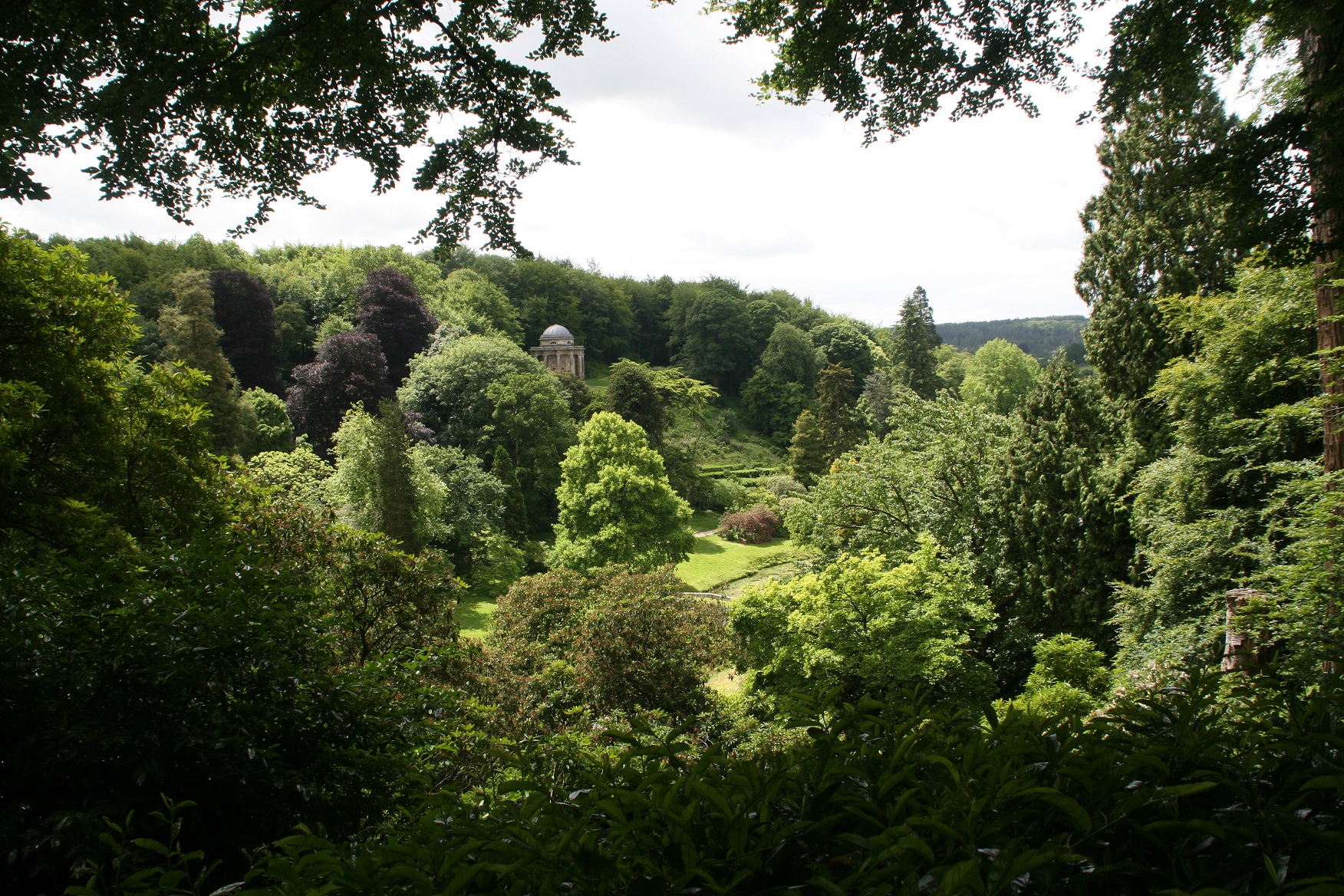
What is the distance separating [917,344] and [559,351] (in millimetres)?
20493

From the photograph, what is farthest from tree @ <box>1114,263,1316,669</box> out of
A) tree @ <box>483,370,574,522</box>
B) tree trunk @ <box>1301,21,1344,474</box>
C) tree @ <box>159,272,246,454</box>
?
tree @ <box>159,272,246,454</box>

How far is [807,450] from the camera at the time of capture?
41531 millimetres

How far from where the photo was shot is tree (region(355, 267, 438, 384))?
37.0 m

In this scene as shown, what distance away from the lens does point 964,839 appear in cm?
158

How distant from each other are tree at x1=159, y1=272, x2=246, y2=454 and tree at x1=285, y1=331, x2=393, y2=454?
18.0 ft

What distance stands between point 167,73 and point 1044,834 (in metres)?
4.78

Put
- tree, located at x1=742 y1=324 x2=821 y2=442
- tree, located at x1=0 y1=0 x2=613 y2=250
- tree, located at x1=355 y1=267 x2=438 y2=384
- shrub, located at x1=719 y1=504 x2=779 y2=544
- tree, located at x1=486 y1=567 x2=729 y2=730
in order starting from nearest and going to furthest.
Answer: tree, located at x1=0 y1=0 x2=613 y2=250
tree, located at x1=486 y1=567 x2=729 y2=730
shrub, located at x1=719 y1=504 x2=779 y2=544
tree, located at x1=355 y1=267 x2=438 y2=384
tree, located at x1=742 y1=324 x2=821 y2=442

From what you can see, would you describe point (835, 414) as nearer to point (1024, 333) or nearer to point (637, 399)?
point (637, 399)

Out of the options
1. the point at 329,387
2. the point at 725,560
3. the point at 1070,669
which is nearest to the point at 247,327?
the point at 329,387

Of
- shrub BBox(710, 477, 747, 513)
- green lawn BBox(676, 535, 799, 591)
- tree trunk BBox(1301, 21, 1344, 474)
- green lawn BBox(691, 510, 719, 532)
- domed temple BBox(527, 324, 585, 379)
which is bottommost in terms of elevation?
green lawn BBox(676, 535, 799, 591)

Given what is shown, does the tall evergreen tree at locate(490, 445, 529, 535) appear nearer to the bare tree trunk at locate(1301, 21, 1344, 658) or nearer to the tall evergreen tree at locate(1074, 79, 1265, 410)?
the tall evergreen tree at locate(1074, 79, 1265, 410)

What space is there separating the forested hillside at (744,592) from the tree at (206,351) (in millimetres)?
15786

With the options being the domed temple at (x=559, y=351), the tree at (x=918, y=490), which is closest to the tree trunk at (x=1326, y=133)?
the tree at (x=918, y=490)

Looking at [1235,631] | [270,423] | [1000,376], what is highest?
[1000,376]
